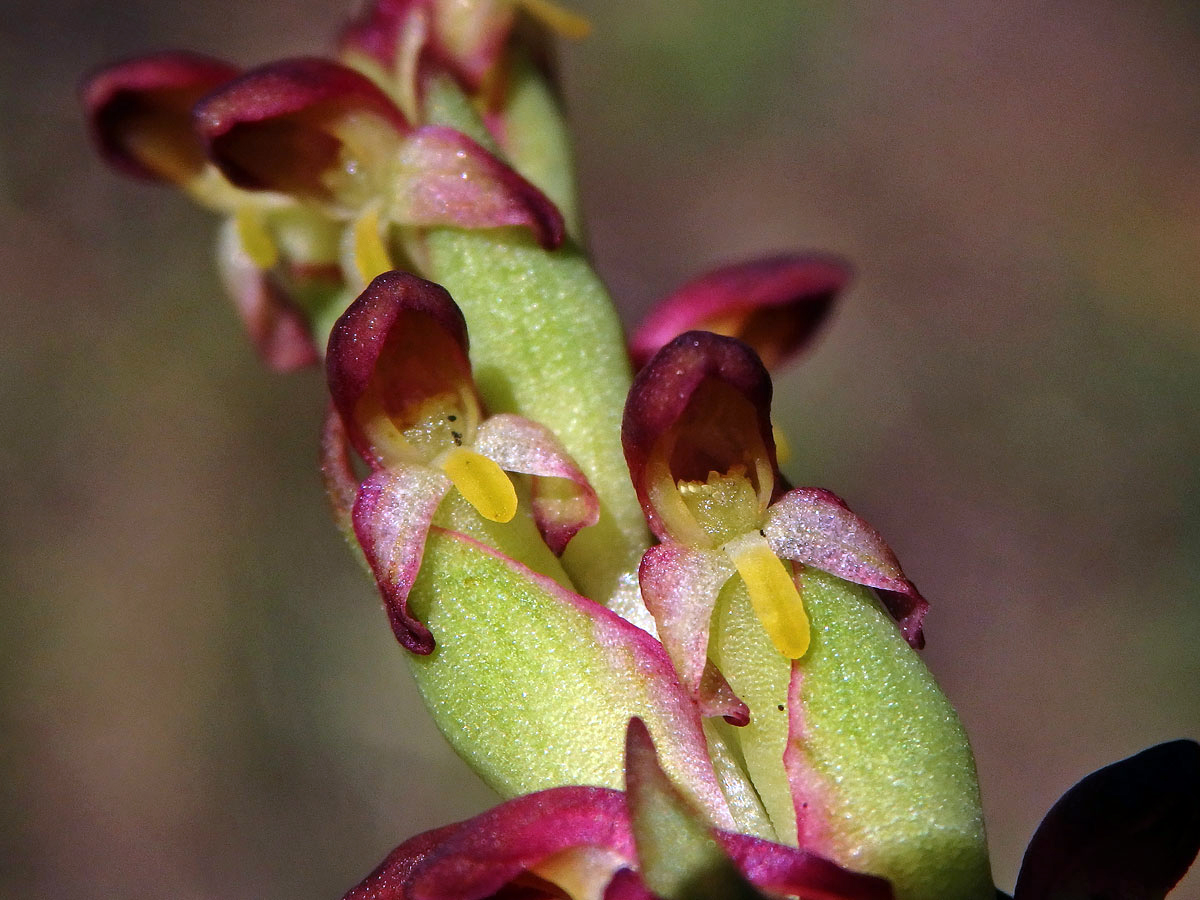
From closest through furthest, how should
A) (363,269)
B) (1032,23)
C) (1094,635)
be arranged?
1. (363,269)
2. (1094,635)
3. (1032,23)

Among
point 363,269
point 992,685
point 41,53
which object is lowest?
point 992,685

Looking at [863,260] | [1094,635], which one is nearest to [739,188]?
[863,260]

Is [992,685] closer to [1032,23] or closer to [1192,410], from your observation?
Result: [1192,410]

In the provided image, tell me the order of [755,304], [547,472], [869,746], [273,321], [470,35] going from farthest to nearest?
[273,321] < [755,304] < [470,35] < [547,472] < [869,746]

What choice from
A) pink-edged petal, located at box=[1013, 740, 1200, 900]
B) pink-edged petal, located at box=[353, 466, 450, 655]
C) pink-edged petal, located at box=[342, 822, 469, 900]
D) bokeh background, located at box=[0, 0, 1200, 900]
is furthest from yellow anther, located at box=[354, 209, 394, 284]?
bokeh background, located at box=[0, 0, 1200, 900]

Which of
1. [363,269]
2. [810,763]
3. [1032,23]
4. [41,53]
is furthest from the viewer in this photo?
[1032,23]

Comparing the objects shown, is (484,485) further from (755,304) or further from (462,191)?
(755,304)

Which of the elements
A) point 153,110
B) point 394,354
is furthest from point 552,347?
point 153,110
